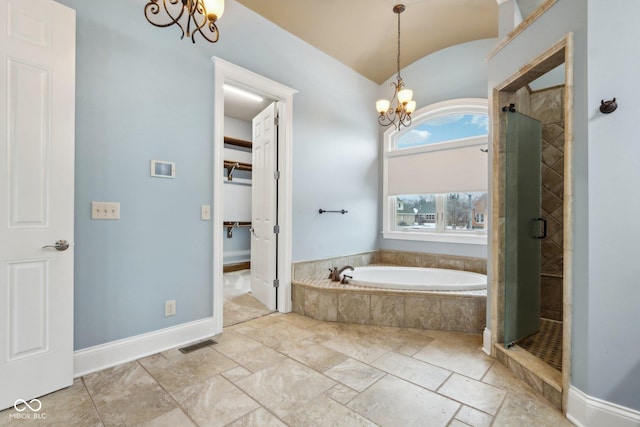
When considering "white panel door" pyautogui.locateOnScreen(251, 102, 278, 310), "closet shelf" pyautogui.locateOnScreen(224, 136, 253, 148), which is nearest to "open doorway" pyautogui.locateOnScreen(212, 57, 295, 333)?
"white panel door" pyautogui.locateOnScreen(251, 102, 278, 310)

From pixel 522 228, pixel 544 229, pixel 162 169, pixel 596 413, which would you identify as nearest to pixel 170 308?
pixel 162 169

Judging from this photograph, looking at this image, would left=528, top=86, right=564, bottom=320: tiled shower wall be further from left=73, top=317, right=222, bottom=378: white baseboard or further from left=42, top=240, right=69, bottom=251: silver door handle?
left=42, top=240, right=69, bottom=251: silver door handle

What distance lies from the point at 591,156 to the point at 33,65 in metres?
3.21

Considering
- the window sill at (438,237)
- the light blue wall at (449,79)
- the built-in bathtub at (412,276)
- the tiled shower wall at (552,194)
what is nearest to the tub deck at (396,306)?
the built-in bathtub at (412,276)

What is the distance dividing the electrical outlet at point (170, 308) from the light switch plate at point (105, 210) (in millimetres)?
813

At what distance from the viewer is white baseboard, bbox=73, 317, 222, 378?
207 cm

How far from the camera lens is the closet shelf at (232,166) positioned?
5629 millimetres

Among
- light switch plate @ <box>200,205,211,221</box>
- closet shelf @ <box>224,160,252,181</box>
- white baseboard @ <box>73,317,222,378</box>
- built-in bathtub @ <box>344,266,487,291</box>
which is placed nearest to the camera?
white baseboard @ <box>73,317,222,378</box>

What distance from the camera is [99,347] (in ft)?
6.98

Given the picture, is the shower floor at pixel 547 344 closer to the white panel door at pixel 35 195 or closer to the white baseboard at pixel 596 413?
the white baseboard at pixel 596 413

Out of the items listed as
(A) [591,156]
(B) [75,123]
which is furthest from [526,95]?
(B) [75,123]

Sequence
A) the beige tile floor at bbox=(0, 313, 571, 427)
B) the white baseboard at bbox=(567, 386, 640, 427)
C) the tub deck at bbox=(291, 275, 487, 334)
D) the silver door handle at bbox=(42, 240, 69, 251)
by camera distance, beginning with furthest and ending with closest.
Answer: the tub deck at bbox=(291, 275, 487, 334) < the silver door handle at bbox=(42, 240, 69, 251) < the beige tile floor at bbox=(0, 313, 571, 427) < the white baseboard at bbox=(567, 386, 640, 427)

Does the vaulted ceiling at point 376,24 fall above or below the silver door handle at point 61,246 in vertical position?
above

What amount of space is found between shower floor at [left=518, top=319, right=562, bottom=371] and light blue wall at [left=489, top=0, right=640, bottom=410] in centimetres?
50
